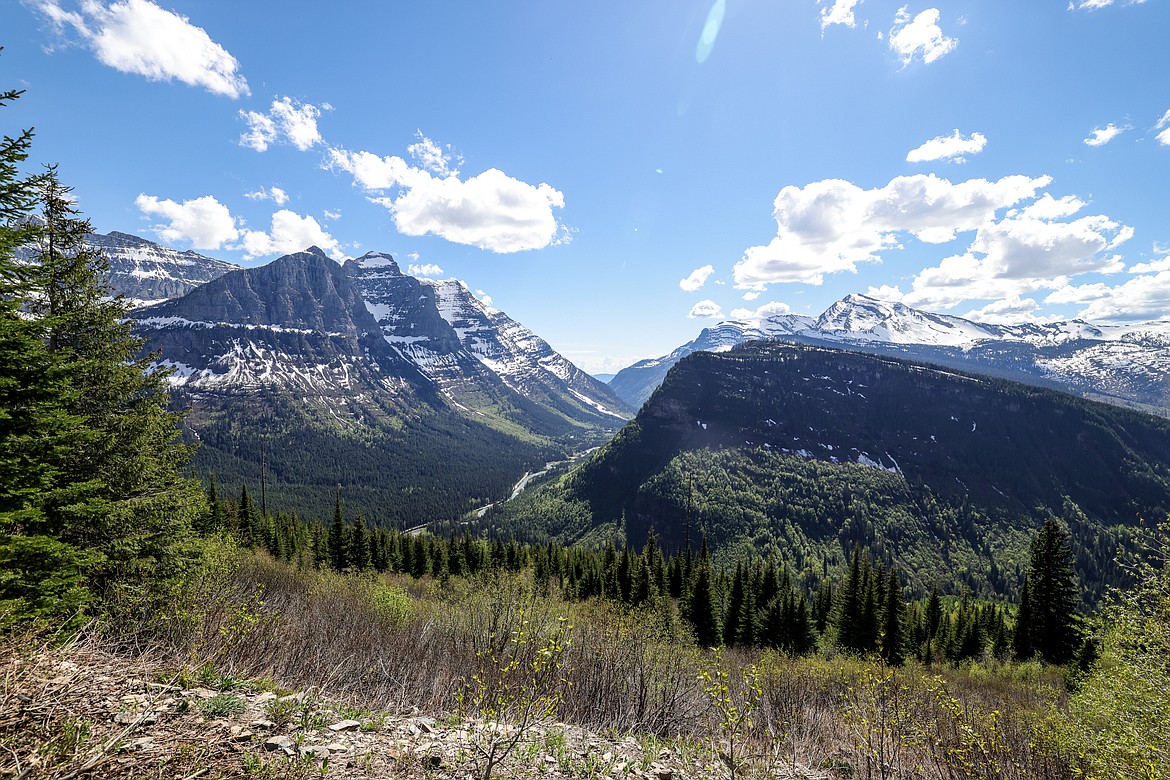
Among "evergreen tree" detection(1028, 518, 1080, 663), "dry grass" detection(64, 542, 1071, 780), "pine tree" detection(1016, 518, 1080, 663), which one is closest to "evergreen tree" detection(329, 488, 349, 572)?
"dry grass" detection(64, 542, 1071, 780)

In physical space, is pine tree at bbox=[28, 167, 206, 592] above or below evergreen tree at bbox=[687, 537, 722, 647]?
above

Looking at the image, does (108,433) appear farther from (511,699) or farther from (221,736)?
(511,699)

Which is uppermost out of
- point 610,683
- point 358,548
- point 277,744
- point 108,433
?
point 108,433

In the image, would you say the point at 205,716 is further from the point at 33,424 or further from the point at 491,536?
the point at 491,536

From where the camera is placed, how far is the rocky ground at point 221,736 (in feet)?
17.7

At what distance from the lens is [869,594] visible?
151 ft

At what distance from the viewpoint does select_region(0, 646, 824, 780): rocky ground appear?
5387 mm

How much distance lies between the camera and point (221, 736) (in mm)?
6785

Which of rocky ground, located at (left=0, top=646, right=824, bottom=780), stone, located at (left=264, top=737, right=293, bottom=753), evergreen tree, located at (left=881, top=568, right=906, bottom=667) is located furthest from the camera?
evergreen tree, located at (left=881, top=568, right=906, bottom=667)

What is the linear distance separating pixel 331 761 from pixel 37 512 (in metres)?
10.1

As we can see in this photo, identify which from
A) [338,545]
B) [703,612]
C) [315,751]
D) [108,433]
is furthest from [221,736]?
[338,545]

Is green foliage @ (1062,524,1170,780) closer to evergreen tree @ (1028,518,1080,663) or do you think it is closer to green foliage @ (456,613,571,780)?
green foliage @ (456,613,571,780)

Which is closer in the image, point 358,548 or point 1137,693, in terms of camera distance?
point 1137,693

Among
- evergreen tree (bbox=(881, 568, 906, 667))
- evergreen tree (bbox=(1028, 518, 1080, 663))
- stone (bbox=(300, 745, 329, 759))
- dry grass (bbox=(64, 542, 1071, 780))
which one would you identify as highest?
stone (bbox=(300, 745, 329, 759))
